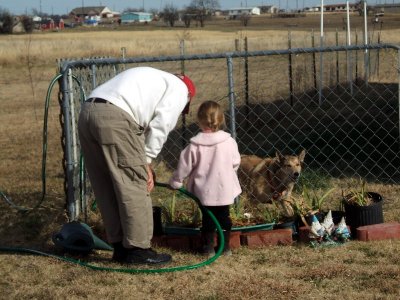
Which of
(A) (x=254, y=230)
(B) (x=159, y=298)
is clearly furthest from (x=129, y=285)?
(A) (x=254, y=230)

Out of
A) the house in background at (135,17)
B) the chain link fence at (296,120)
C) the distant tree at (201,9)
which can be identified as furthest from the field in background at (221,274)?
the house in background at (135,17)

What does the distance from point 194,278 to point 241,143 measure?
22.2 ft

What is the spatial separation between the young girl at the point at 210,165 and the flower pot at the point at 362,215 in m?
1.12

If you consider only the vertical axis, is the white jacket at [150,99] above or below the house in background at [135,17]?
below

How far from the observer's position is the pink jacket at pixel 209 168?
548 centimetres

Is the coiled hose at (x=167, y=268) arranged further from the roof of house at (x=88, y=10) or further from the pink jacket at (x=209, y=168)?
the roof of house at (x=88, y=10)

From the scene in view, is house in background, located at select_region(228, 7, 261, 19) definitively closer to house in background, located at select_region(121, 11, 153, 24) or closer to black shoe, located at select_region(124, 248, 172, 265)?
house in background, located at select_region(121, 11, 153, 24)

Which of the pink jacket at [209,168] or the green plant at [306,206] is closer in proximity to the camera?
the pink jacket at [209,168]

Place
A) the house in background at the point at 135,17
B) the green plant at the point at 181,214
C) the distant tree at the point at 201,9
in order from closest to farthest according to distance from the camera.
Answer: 1. the green plant at the point at 181,214
2. the distant tree at the point at 201,9
3. the house in background at the point at 135,17

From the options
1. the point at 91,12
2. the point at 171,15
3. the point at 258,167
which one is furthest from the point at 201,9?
the point at 91,12

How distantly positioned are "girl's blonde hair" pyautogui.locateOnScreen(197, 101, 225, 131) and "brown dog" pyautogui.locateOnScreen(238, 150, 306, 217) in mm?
1886

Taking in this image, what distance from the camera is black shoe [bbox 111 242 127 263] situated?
539 centimetres

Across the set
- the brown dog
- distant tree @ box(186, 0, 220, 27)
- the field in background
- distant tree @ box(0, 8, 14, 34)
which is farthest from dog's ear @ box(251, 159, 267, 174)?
distant tree @ box(0, 8, 14, 34)

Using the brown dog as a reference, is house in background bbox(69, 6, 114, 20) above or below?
above
